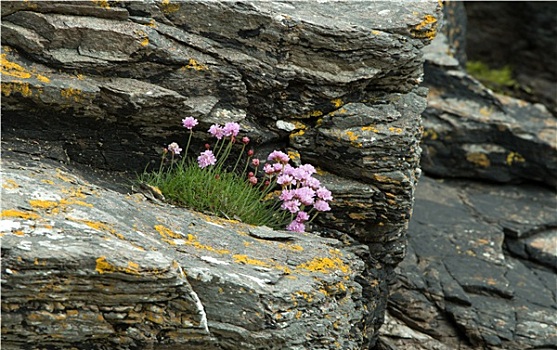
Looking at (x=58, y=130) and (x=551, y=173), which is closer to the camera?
(x=58, y=130)

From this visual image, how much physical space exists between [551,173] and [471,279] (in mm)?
3121

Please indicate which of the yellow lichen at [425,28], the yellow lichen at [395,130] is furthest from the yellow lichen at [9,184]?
the yellow lichen at [425,28]

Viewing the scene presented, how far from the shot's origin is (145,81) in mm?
7168

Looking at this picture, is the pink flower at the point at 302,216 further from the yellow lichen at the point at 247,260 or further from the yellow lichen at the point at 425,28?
the yellow lichen at the point at 425,28

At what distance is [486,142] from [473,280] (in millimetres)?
3130

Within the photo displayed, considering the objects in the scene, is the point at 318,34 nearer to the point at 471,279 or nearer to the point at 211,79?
the point at 211,79

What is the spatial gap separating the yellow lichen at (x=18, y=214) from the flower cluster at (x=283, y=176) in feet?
6.23

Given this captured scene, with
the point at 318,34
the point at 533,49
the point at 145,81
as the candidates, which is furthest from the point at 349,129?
the point at 533,49

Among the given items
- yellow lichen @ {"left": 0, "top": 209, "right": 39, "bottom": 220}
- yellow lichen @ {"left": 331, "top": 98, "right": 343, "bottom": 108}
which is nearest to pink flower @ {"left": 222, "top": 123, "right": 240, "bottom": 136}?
yellow lichen @ {"left": 331, "top": 98, "right": 343, "bottom": 108}

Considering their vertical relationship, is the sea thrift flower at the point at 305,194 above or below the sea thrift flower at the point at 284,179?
below

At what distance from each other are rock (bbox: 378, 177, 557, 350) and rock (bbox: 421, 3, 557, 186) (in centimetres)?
64

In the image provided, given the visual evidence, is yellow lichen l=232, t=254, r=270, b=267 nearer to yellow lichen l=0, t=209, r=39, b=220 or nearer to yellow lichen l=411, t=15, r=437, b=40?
yellow lichen l=0, t=209, r=39, b=220

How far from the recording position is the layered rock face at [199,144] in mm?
5391

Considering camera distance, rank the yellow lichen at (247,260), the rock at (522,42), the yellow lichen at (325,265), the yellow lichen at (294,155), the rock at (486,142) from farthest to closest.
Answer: the rock at (522,42)
the rock at (486,142)
the yellow lichen at (294,155)
the yellow lichen at (325,265)
the yellow lichen at (247,260)
